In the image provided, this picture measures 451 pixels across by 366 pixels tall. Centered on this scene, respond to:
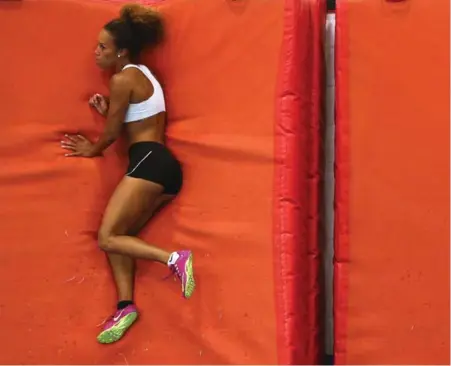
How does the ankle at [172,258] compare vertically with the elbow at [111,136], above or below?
below

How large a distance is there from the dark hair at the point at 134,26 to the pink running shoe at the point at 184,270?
57cm

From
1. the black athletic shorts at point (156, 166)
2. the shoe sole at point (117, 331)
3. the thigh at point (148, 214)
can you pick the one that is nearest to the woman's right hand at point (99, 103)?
the black athletic shorts at point (156, 166)

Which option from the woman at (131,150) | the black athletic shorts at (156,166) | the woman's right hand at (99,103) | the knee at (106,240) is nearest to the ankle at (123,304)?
the woman at (131,150)

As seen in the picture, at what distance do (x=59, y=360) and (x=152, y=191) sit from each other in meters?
0.49

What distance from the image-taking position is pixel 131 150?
5.56 ft

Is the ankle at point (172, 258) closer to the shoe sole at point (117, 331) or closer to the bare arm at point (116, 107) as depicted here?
the shoe sole at point (117, 331)

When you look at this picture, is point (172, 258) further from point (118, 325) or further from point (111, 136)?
point (111, 136)

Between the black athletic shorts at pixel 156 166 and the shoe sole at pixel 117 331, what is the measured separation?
0.34 m

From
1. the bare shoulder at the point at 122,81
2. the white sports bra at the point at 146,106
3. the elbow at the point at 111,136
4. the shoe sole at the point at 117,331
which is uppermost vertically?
the bare shoulder at the point at 122,81

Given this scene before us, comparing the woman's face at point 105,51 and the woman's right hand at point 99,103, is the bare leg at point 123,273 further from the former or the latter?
the woman's face at point 105,51

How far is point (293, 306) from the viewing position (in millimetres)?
1540

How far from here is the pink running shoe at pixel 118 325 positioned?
→ 5.24 feet

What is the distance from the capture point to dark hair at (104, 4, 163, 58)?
65.6 inches

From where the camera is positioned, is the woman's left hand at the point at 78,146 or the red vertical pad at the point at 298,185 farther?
the woman's left hand at the point at 78,146
